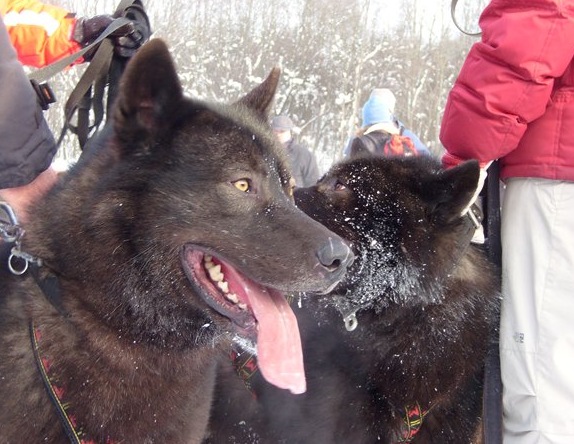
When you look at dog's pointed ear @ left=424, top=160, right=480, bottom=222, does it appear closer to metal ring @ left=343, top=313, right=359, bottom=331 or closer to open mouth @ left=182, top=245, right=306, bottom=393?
metal ring @ left=343, top=313, right=359, bottom=331

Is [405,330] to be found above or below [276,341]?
below

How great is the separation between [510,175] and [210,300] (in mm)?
1460

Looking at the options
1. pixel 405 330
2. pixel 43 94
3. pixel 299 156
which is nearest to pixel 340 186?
pixel 405 330

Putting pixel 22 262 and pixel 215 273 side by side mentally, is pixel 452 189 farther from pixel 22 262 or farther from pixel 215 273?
pixel 22 262

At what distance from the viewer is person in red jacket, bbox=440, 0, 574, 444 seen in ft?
7.65

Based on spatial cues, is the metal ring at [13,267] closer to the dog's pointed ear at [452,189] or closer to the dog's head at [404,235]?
the dog's head at [404,235]

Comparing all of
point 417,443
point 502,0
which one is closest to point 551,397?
point 417,443

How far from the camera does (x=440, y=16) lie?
3050cm

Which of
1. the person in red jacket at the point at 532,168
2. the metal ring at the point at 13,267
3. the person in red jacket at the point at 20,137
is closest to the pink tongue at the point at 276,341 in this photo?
the metal ring at the point at 13,267

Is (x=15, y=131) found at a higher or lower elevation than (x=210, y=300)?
higher

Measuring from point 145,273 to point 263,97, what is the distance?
1.02 metres

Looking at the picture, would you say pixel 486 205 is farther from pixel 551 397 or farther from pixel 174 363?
pixel 174 363

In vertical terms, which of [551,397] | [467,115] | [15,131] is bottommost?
[551,397]

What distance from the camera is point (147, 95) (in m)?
2.07
